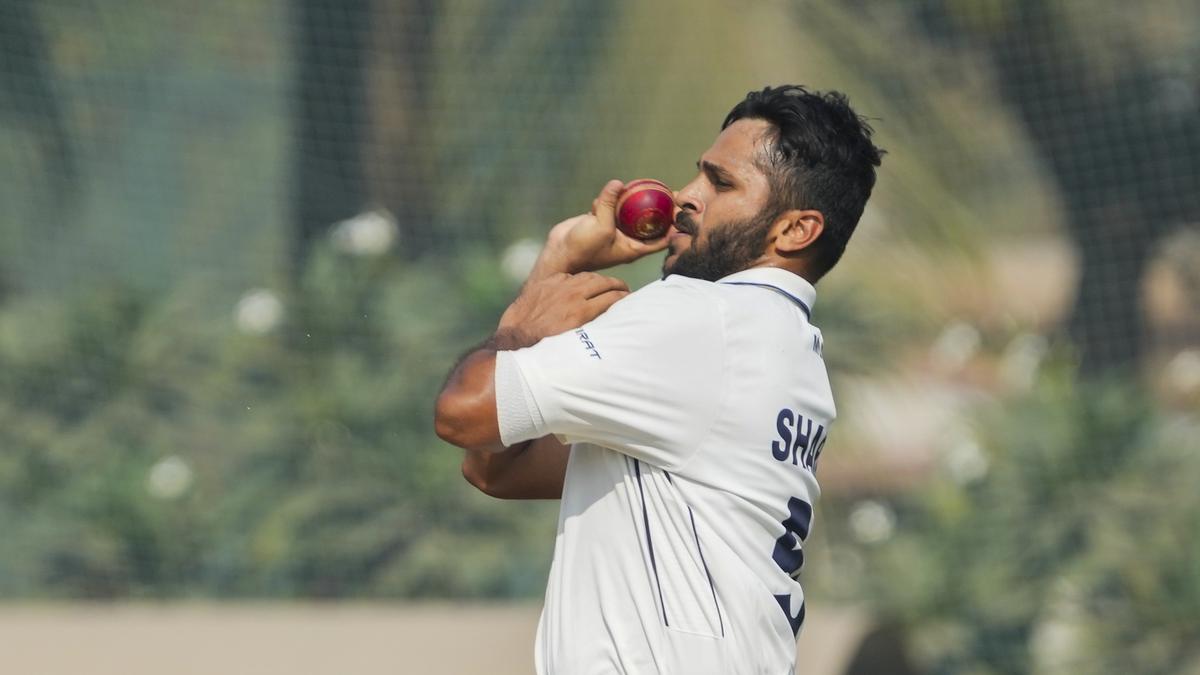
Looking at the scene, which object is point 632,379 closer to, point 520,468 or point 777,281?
point 777,281

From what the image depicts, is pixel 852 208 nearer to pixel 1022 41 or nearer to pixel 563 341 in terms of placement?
pixel 563 341

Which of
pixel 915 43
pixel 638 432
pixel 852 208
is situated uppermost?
pixel 915 43

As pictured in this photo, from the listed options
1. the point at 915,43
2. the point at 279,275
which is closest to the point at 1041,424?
the point at 915,43

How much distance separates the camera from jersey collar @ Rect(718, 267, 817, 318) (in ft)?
9.84

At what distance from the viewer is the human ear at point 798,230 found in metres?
3.05

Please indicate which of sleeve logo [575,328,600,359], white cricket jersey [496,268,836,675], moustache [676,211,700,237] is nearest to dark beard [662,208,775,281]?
moustache [676,211,700,237]

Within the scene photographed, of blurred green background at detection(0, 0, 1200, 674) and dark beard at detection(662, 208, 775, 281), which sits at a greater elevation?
blurred green background at detection(0, 0, 1200, 674)

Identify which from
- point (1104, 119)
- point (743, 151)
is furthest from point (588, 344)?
point (1104, 119)

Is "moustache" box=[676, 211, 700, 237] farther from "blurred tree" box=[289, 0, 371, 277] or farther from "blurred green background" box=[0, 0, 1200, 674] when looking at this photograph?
"blurred tree" box=[289, 0, 371, 277]

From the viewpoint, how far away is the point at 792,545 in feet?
9.89

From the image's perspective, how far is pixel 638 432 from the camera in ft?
9.14

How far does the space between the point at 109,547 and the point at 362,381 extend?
4.66 ft

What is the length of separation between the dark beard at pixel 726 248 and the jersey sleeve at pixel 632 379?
0.20 metres

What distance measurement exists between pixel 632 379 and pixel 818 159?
1.92 feet
